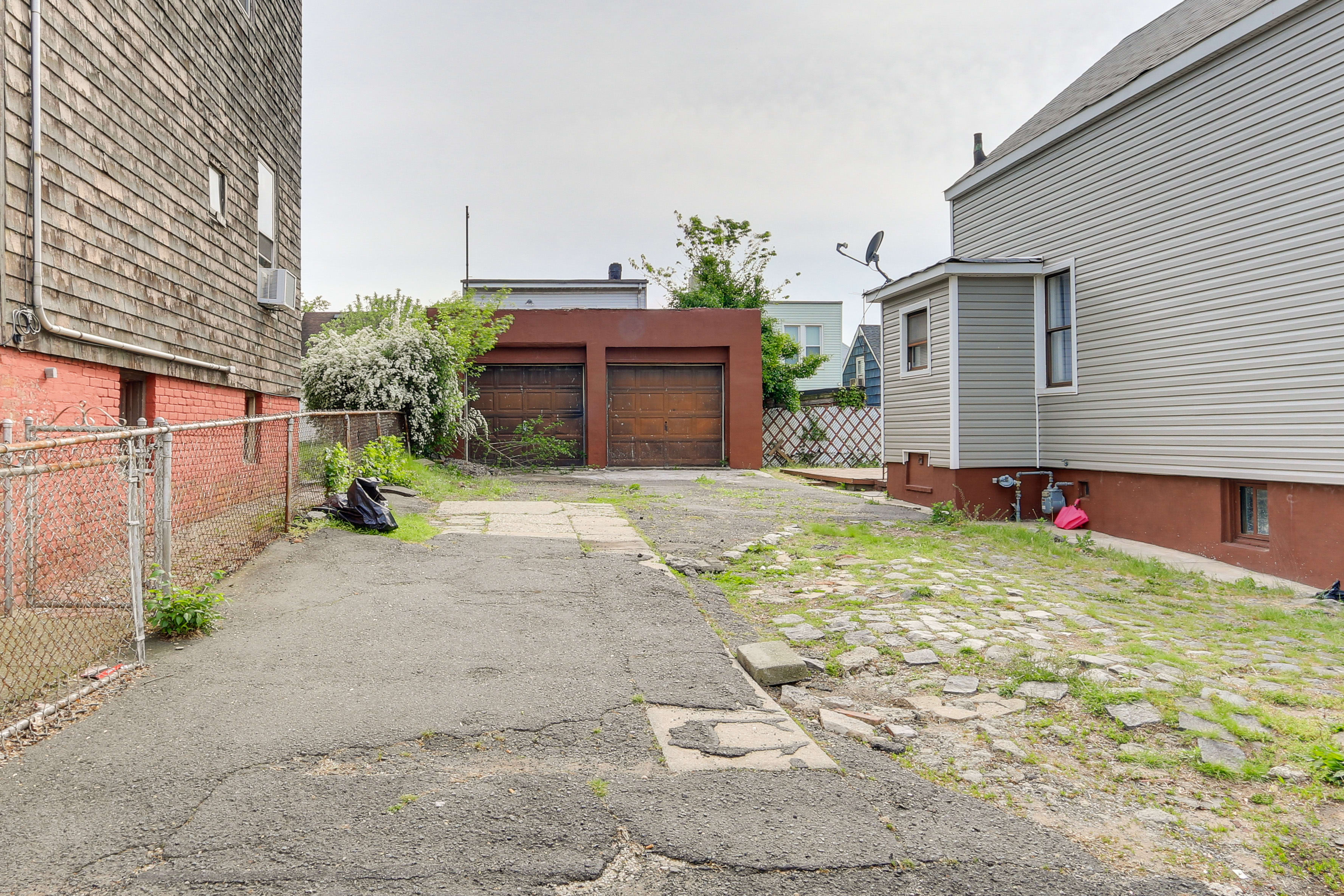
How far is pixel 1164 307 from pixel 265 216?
435 inches

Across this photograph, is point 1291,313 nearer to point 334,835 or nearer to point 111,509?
point 334,835

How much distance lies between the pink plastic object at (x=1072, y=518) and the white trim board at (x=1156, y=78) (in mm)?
4639

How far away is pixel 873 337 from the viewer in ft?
107

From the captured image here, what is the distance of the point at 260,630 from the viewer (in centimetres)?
466

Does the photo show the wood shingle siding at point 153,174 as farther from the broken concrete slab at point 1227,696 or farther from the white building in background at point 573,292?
the white building in background at point 573,292

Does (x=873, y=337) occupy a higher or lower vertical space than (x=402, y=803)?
higher

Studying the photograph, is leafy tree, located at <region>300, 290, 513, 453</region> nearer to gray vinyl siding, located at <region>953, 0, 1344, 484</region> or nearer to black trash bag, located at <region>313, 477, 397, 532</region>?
black trash bag, located at <region>313, 477, 397, 532</region>

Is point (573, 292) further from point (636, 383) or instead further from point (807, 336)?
point (807, 336)

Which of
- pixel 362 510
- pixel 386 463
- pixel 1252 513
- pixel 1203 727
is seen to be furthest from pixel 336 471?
pixel 1252 513

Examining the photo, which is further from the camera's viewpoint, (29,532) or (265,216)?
(265,216)

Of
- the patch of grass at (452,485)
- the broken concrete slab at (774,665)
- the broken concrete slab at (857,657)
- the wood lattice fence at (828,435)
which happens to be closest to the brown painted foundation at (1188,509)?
the broken concrete slab at (857,657)

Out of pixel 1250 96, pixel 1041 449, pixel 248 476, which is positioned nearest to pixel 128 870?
pixel 248 476

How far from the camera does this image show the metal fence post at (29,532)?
471cm

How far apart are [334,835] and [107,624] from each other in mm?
2881
